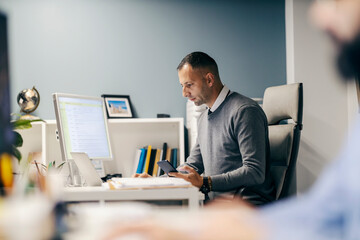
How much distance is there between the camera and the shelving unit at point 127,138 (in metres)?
2.73

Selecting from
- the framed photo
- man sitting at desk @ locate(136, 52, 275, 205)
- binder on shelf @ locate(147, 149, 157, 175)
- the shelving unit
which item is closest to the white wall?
man sitting at desk @ locate(136, 52, 275, 205)

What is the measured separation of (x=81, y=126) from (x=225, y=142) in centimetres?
69

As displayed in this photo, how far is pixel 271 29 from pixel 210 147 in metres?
1.40

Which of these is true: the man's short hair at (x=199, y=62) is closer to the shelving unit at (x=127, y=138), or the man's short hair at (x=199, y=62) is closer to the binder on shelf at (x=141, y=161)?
the shelving unit at (x=127, y=138)

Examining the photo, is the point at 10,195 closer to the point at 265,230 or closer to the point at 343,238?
the point at 265,230

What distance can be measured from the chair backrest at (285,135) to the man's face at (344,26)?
1.24 meters

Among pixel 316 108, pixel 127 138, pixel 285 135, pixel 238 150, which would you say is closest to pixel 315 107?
pixel 316 108

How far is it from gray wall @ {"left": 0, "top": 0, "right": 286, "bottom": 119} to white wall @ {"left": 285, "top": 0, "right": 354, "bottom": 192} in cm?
54

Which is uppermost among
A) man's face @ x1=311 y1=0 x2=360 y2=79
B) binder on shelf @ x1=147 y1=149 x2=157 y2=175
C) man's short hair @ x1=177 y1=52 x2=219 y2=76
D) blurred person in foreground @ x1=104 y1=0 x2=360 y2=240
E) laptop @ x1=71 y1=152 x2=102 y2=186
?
man's short hair @ x1=177 y1=52 x2=219 y2=76

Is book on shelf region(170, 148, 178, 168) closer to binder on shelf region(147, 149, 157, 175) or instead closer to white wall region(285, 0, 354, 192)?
binder on shelf region(147, 149, 157, 175)

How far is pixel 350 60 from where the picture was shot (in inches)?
25.1

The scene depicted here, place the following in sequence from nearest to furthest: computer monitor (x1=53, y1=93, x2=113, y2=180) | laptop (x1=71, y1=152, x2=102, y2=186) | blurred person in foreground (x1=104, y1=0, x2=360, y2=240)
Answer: blurred person in foreground (x1=104, y1=0, x2=360, y2=240) < laptop (x1=71, y1=152, x2=102, y2=186) < computer monitor (x1=53, y1=93, x2=113, y2=180)

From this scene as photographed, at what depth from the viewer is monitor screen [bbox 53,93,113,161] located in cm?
163

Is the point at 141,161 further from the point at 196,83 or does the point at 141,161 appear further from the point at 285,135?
the point at 285,135
